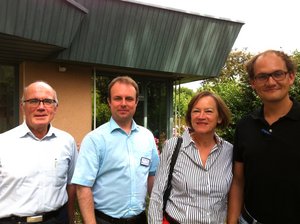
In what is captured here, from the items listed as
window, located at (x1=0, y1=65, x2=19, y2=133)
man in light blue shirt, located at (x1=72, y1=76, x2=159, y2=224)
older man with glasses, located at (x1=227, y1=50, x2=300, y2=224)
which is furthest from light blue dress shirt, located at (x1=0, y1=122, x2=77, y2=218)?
window, located at (x1=0, y1=65, x2=19, y2=133)

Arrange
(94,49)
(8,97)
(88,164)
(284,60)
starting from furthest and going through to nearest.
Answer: (8,97) → (94,49) → (88,164) → (284,60)

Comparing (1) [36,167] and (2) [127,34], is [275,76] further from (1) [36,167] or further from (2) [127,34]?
(2) [127,34]

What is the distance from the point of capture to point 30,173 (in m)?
2.74

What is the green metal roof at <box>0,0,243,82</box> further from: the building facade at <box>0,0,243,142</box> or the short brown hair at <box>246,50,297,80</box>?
the short brown hair at <box>246,50,297,80</box>

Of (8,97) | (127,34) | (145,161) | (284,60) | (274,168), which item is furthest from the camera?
(8,97)

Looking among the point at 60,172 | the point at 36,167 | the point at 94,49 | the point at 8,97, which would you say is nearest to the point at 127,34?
the point at 94,49

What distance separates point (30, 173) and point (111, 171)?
675 millimetres

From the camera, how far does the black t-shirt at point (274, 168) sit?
7.98 ft

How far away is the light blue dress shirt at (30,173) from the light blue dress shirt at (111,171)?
317 mm

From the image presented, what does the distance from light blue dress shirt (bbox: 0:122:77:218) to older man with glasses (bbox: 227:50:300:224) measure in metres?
1.53

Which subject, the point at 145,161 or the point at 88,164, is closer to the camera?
the point at 88,164

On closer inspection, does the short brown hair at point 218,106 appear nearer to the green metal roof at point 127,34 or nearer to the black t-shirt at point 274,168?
the black t-shirt at point 274,168

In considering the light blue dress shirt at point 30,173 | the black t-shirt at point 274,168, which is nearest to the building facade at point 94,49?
the light blue dress shirt at point 30,173

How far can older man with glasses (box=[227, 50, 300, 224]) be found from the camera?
8.02ft
